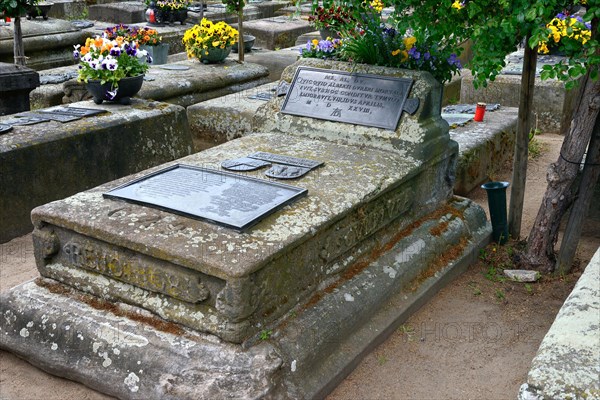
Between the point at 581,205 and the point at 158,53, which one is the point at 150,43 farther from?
the point at 581,205

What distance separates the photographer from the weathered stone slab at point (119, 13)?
17.0 meters

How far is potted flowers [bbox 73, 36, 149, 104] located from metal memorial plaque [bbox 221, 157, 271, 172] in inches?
95.2

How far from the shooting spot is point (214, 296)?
3.74 meters

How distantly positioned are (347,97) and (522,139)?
146 centimetres

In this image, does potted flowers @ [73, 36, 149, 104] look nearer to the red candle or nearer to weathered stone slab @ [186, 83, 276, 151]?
weathered stone slab @ [186, 83, 276, 151]

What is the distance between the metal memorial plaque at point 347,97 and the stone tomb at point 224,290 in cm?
34

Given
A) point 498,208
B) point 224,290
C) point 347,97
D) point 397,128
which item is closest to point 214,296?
point 224,290

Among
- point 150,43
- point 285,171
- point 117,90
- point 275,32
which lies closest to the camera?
point 285,171

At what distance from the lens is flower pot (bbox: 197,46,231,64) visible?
1015 cm

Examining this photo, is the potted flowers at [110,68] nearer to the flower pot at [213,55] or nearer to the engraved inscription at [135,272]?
the engraved inscription at [135,272]

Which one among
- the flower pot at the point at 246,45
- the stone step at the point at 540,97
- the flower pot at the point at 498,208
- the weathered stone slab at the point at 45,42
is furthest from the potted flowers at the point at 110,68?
the weathered stone slab at the point at 45,42

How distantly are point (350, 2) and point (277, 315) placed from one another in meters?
2.65

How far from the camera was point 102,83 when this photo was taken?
6852 mm

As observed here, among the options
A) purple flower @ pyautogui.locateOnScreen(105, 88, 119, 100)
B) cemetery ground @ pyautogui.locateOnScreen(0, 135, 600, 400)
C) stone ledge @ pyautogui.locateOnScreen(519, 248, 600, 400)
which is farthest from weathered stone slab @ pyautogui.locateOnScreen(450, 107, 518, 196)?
stone ledge @ pyautogui.locateOnScreen(519, 248, 600, 400)
